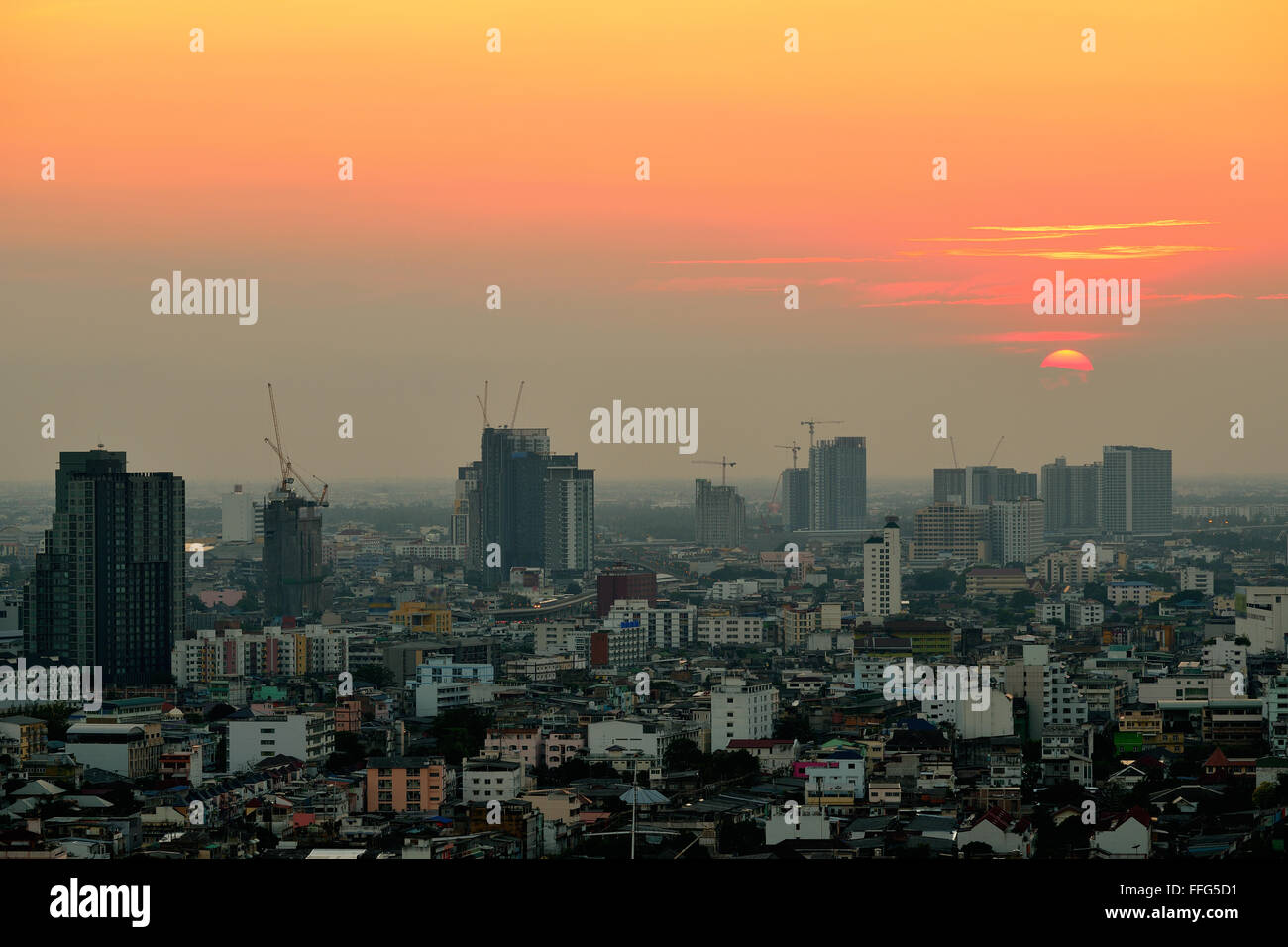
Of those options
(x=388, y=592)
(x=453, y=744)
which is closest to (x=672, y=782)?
(x=453, y=744)

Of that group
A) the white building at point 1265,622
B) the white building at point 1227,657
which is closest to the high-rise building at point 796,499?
the white building at point 1265,622

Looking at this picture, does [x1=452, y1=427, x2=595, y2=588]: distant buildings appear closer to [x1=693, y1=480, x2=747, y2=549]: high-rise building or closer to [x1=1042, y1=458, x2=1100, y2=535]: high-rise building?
[x1=693, y1=480, x2=747, y2=549]: high-rise building

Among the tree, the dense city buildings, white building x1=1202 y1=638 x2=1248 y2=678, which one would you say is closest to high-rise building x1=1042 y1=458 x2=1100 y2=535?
the dense city buildings

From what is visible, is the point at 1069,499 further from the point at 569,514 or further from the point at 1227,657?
the point at 1227,657

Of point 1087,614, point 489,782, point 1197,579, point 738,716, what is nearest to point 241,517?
point 1087,614
